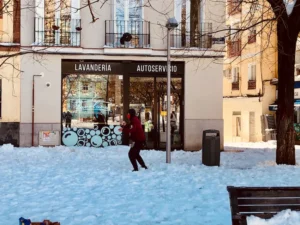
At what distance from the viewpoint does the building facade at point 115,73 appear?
18.6 metres

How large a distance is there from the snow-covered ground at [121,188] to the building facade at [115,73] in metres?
2.93

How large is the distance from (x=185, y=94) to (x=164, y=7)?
3.79m

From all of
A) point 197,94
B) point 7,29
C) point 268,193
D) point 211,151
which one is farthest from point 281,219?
point 7,29

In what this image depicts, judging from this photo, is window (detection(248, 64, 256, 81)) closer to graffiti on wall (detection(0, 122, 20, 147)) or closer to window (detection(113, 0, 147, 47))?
window (detection(113, 0, 147, 47))

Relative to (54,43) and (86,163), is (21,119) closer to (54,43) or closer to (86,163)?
(54,43)

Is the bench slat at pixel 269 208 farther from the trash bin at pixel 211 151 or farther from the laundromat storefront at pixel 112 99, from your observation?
the laundromat storefront at pixel 112 99

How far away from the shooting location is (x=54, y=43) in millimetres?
18578

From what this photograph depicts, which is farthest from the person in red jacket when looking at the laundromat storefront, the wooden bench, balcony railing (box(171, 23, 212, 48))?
balcony railing (box(171, 23, 212, 48))

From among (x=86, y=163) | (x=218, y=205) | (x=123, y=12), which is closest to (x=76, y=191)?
(x=218, y=205)

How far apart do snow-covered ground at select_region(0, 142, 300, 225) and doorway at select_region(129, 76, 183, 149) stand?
3302 millimetres

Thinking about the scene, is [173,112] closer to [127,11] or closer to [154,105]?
[154,105]

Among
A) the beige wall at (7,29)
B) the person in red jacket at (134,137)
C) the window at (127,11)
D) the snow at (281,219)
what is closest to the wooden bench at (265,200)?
the snow at (281,219)

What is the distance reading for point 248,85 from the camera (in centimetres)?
3108

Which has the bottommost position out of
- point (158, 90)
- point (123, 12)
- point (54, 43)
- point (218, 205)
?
point (218, 205)
